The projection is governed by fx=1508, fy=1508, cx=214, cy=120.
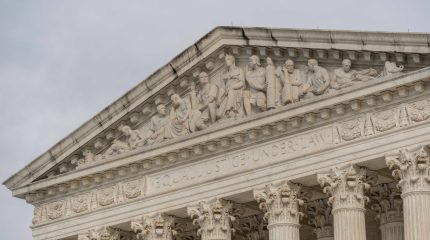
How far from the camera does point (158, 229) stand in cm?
5009

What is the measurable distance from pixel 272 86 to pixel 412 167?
19.2 feet

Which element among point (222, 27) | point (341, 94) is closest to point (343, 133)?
point (341, 94)

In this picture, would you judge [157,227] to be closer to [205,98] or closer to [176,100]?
[176,100]

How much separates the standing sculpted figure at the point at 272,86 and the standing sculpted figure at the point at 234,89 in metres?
1.05

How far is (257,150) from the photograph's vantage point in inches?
1893

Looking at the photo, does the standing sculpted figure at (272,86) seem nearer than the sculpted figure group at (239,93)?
No

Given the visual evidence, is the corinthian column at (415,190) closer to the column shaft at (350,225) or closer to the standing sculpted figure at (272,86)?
the column shaft at (350,225)

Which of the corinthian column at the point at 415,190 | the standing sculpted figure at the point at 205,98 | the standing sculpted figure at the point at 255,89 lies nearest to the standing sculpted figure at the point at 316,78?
the standing sculpted figure at the point at 255,89

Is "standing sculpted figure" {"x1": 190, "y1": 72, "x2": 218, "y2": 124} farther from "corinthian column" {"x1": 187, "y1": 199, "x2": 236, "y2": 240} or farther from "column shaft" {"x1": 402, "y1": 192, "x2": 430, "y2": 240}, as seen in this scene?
"column shaft" {"x1": 402, "y1": 192, "x2": 430, "y2": 240}

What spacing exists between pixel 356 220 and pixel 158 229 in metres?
7.68

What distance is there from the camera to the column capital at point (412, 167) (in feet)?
145

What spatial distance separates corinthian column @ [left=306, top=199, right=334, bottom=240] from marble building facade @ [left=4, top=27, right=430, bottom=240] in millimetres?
47

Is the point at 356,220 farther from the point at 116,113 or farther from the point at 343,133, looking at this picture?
the point at 116,113

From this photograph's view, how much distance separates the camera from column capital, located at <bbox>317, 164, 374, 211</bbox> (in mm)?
45625
